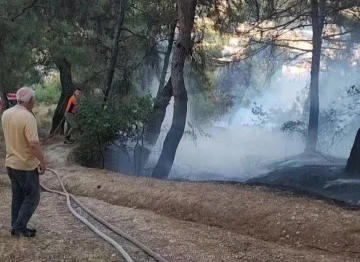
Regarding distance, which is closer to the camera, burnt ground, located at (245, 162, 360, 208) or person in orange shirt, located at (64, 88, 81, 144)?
burnt ground, located at (245, 162, 360, 208)

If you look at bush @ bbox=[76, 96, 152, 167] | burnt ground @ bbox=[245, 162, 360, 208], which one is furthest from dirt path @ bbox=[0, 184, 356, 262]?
bush @ bbox=[76, 96, 152, 167]

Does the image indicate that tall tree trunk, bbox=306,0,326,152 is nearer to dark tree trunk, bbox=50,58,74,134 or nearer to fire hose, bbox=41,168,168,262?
dark tree trunk, bbox=50,58,74,134

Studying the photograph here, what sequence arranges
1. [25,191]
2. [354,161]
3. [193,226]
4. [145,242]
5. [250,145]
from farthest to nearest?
[250,145] < [354,161] < [193,226] < [145,242] < [25,191]

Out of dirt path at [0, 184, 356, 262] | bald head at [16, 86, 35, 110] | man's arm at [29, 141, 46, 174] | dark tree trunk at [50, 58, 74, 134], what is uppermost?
dark tree trunk at [50, 58, 74, 134]

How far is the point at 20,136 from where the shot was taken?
5.21 metres

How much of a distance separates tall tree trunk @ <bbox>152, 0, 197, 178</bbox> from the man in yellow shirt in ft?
23.1

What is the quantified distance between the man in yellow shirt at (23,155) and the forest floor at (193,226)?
0.33 metres

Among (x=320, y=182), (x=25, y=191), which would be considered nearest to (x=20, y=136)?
(x=25, y=191)

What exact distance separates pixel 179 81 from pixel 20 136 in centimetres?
735

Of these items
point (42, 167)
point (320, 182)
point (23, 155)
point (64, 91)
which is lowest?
point (320, 182)

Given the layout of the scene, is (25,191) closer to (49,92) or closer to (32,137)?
(32,137)

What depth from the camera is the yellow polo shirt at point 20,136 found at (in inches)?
202

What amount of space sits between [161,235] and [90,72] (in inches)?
480

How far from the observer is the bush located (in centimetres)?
1183
